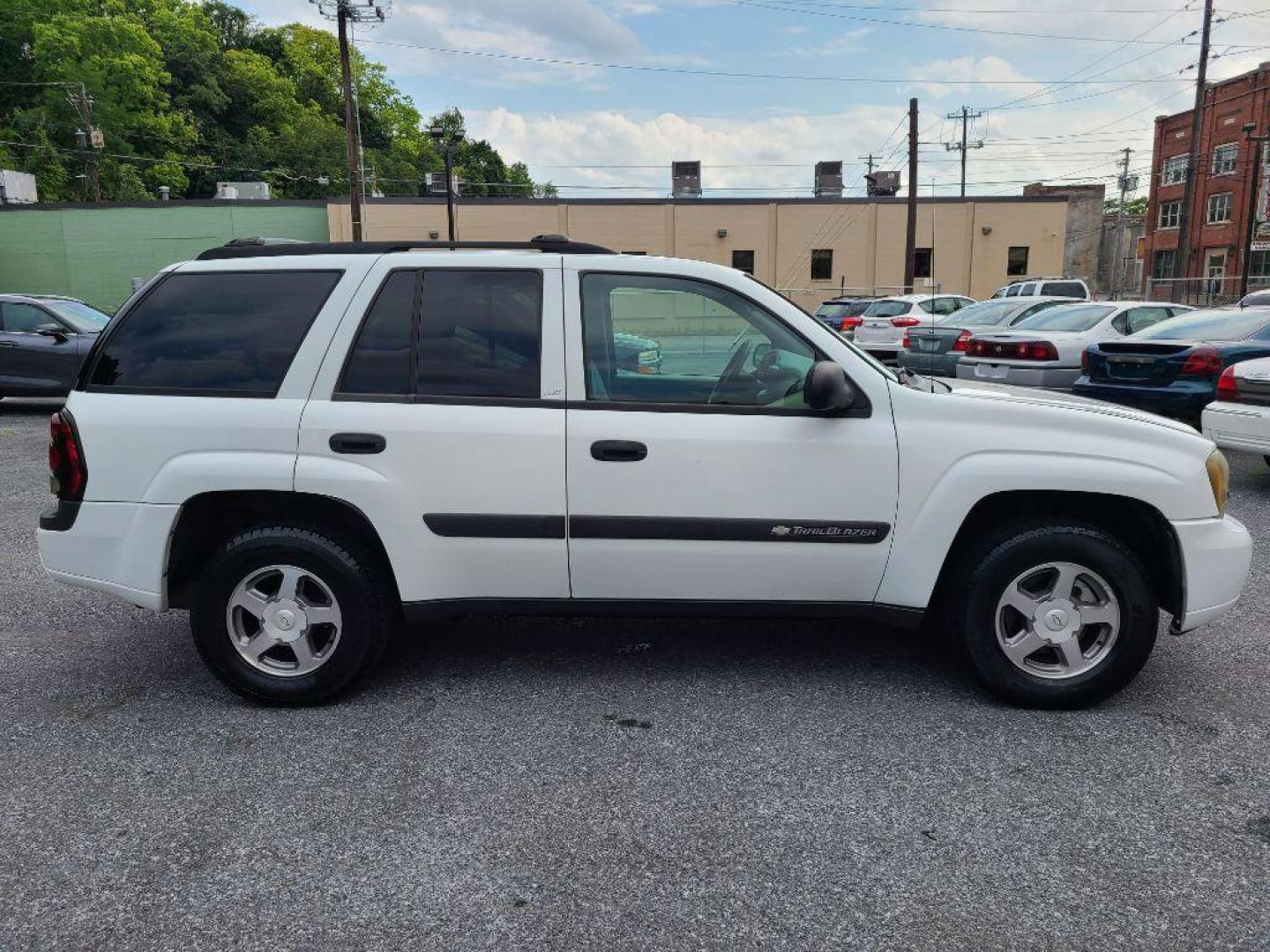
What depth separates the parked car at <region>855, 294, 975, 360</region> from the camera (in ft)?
55.4

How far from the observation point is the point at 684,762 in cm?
319

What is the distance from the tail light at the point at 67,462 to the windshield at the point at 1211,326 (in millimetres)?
9186

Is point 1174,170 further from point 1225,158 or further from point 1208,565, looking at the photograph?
point 1208,565

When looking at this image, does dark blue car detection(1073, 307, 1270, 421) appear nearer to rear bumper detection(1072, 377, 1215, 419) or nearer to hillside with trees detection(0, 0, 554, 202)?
rear bumper detection(1072, 377, 1215, 419)

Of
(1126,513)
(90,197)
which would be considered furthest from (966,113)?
(1126,513)

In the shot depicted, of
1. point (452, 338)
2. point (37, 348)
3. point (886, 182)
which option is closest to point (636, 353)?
point (452, 338)

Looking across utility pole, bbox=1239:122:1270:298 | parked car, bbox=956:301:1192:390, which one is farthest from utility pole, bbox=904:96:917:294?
parked car, bbox=956:301:1192:390

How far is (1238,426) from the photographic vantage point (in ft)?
23.8

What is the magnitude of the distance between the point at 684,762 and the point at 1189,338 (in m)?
8.14

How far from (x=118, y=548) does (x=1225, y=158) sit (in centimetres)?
5660

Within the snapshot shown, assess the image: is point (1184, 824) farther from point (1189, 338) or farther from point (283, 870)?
point (1189, 338)

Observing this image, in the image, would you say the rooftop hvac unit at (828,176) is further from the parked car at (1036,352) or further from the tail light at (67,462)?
the tail light at (67,462)

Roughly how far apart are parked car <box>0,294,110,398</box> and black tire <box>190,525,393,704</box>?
10261 mm

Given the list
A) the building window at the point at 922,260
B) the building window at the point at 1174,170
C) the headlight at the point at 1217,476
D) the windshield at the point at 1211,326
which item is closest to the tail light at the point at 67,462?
the headlight at the point at 1217,476
